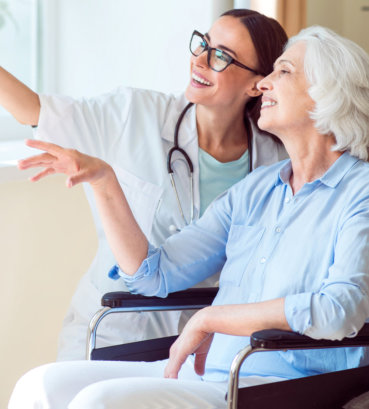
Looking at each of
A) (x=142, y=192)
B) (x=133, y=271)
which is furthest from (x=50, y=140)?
(x=133, y=271)

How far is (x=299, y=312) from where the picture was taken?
1466mm

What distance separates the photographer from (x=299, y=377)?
1.59 metres

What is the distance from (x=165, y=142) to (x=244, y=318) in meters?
0.71

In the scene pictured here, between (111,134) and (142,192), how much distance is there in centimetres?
18

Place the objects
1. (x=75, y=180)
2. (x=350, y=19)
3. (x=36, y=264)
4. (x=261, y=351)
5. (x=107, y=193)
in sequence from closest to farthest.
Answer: (x=261, y=351), (x=75, y=180), (x=107, y=193), (x=36, y=264), (x=350, y=19)

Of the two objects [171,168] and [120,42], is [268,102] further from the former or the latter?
[120,42]

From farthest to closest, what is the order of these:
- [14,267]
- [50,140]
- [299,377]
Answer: [14,267]
[50,140]
[299,377]

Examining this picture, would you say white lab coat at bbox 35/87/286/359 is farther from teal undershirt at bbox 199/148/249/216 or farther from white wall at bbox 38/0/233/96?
white wall at bbox 38/0/233/96

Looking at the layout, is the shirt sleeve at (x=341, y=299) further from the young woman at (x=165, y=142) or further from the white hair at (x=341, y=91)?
the young woman at (x=165, y=142)

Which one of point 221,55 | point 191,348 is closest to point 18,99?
point 221,55

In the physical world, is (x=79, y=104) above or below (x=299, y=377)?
above

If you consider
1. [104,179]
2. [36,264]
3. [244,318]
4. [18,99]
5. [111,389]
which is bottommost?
[36,264]

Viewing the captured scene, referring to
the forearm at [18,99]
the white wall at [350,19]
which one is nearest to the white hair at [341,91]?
the forearm at [18,99]

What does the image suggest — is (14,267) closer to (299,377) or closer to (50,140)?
(50,140)
